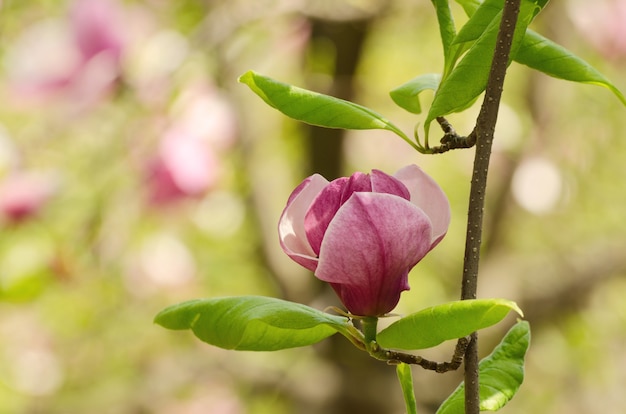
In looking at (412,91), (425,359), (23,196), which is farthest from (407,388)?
(23,196)

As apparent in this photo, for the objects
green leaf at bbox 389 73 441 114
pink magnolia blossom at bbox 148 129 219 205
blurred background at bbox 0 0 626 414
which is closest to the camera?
green leaf at bbox 389 73 441 114

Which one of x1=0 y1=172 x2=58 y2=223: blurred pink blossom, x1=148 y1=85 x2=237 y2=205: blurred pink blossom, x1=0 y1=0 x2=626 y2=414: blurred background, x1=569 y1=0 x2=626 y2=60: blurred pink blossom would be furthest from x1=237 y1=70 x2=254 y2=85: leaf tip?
x1=569 y1=0 x2=626 y2=60: blurred pink blossom

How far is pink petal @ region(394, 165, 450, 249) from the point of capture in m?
0.42

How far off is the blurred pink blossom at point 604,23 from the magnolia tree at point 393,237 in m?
1.70

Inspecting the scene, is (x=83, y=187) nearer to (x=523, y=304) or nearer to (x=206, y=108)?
(x=206, y=108)

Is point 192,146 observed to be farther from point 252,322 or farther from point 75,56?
point 252,322

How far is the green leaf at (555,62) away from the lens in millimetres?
405

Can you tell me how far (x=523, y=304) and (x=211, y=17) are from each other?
0.80m

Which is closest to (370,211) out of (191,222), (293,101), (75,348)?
(293,101)

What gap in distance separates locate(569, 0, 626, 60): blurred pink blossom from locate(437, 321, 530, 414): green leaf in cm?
172

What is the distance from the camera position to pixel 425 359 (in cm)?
37

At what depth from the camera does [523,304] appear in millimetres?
1790

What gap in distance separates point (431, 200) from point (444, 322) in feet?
0.27

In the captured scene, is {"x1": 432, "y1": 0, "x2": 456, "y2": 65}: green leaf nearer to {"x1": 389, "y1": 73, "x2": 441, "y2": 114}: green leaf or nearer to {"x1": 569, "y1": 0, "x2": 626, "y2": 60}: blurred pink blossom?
{"x1": 389, "y1": 73, "x2": 441, "y2": 114}: green leaf
